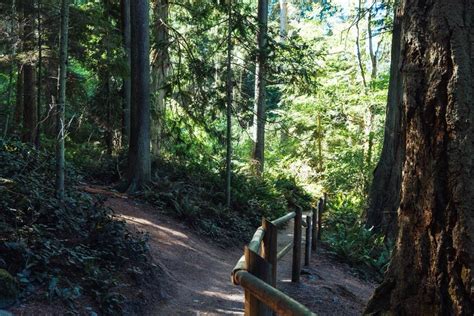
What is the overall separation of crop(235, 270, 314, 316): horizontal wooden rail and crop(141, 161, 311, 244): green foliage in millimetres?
8168

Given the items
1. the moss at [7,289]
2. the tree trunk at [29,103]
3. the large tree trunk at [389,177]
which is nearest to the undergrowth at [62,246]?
the moss at [7,289]

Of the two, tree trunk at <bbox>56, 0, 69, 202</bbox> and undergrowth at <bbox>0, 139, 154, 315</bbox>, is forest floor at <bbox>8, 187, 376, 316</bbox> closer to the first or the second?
undergrowth at <bbox>0, 139, 154, 315</bbox>

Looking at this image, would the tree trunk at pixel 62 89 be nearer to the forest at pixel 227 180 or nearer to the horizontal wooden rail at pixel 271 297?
the forest at pixel 227 180

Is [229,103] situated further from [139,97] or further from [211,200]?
[211,200]

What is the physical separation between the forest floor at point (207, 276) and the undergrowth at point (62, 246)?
684mm

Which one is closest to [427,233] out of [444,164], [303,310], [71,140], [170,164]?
[444,164]

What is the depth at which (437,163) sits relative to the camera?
284 cm

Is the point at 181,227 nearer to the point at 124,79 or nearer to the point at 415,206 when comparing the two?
the point at 124,79

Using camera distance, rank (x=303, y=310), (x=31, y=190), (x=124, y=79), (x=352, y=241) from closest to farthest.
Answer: (x=303, y=310) → (x=31, y=190) → (x=352, y=241) → (x=124, y=79)

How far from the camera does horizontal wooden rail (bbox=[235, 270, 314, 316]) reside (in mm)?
2312

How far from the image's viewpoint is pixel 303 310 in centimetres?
225

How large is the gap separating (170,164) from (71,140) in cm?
443

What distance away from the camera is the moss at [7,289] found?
175 inches

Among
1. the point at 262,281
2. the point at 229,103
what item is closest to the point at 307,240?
the point at 229,103
